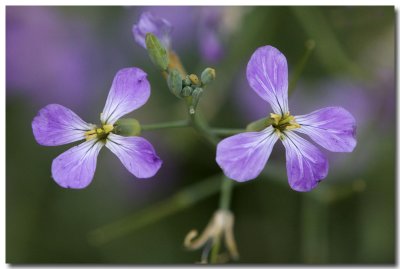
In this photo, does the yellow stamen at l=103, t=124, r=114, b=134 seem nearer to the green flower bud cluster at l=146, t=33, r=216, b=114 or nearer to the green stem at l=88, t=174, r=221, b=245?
the green flower bud cluster at l=146, t=33, r=216, b=114

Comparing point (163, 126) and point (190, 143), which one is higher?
point (163, 126)

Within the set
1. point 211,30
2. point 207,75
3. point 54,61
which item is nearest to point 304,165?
point 207,75

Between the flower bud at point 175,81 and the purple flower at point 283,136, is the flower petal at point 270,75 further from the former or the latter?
the flower bud at point 175,81

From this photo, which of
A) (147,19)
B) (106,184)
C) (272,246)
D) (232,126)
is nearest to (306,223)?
(272,246)

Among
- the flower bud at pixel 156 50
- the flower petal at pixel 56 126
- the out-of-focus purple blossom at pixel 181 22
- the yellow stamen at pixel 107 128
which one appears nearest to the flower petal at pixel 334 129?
the flower bud at pixel 156 50

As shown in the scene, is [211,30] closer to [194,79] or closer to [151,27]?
[151,27]
